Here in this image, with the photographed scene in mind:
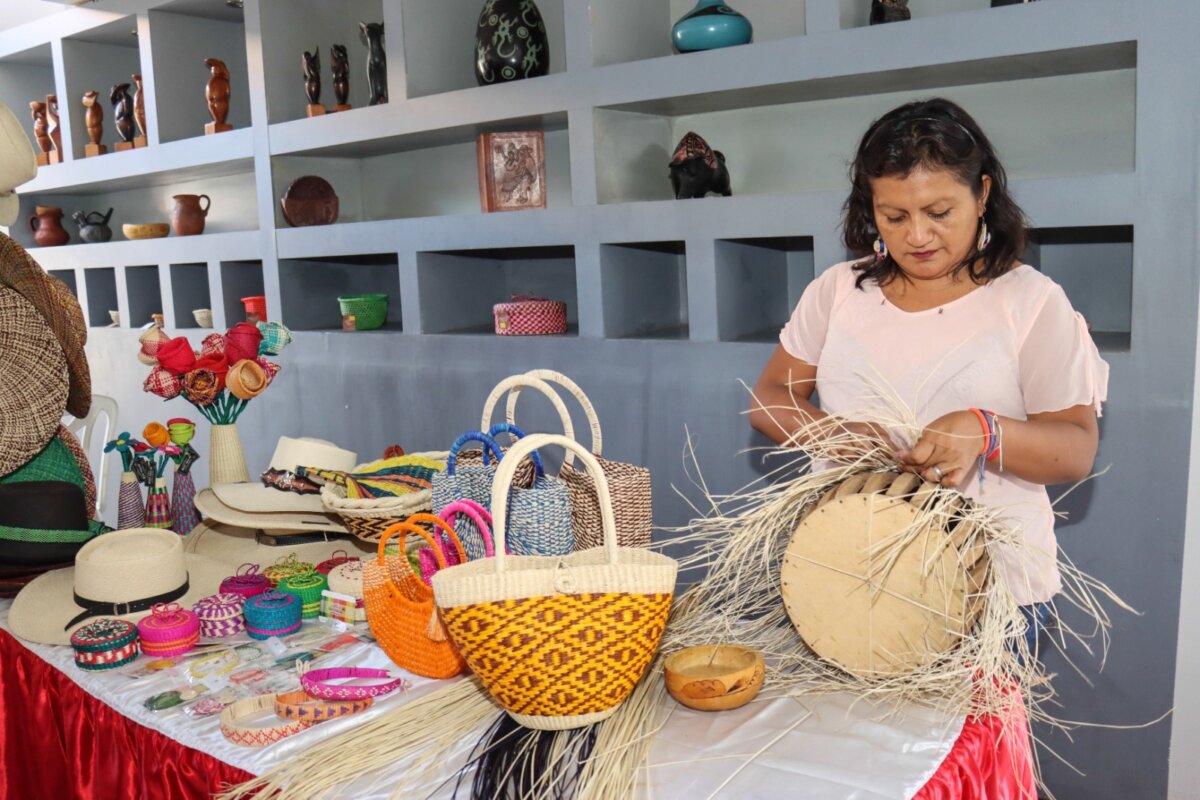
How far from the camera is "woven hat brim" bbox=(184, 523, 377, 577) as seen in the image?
2051 millimetres

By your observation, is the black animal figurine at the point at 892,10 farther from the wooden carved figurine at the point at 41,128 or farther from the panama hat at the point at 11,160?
the wooden carved figurine at the point at 41,128

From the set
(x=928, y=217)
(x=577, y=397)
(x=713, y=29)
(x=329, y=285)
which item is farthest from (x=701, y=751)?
(x=329, y=285)

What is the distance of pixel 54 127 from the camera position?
557 centimetres

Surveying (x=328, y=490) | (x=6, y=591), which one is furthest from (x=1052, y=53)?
(x=6, y=591)

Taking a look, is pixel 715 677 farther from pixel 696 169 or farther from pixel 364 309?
pixel 364 309

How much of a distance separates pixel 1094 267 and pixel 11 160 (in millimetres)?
2655

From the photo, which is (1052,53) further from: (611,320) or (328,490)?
(328,490)

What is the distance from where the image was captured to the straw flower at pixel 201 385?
7.04 ft

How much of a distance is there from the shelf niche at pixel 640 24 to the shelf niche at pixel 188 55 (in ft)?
7.49

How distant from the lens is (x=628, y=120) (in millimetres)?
3412

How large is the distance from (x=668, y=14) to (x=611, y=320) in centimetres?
111

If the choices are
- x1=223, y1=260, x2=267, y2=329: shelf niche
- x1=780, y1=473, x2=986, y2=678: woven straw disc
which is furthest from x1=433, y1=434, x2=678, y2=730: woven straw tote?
x1=223, y1=260, x2=267, y2=329: shelf niche

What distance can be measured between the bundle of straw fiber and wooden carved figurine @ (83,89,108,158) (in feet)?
15.7

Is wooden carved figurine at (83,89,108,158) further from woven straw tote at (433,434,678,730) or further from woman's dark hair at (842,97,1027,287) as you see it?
woven straw tote at (433,434,678,730)
